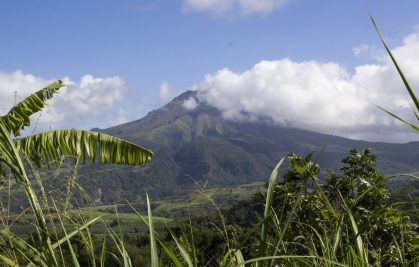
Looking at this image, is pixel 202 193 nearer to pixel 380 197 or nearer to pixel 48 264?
pixel 48 264

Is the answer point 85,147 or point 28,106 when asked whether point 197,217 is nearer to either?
point 85,147

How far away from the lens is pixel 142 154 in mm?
6773

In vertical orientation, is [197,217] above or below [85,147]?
below

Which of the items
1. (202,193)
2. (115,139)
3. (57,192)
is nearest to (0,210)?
(57,192)

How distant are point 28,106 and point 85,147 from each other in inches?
76.7

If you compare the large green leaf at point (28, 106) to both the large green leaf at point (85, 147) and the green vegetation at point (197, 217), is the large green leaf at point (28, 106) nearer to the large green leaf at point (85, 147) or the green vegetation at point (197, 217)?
the green vegetation at point (197, 217)

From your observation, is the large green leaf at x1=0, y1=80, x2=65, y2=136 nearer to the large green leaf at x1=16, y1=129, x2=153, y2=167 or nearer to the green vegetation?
the green vegetation

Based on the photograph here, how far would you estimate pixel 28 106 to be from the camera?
7586 mm

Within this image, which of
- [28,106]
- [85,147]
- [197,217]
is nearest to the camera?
[197,217]

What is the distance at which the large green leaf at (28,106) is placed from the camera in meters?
7.05

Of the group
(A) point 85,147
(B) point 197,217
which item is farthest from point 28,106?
(B) point 197,217

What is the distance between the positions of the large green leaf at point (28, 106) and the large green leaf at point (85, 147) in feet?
2.63

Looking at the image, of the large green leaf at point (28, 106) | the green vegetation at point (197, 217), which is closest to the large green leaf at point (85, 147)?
the green vegetation at point (197, 217)

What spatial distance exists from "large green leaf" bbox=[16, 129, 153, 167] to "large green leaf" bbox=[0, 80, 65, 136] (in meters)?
0.80
